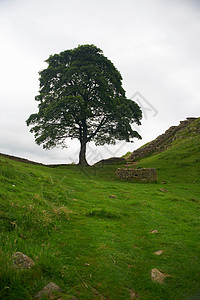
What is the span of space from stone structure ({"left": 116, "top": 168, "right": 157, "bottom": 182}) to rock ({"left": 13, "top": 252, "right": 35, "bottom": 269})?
60.7 feet

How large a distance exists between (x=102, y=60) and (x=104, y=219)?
30.5 metres

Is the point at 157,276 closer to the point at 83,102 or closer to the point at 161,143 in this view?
the point at 83,102

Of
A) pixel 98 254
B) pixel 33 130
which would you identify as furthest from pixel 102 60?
pixel 98 254

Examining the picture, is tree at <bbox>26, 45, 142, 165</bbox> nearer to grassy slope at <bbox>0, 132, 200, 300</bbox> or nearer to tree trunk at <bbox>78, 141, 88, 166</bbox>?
tree trunk at <bbox>78, 141, 88, 166</bbox>

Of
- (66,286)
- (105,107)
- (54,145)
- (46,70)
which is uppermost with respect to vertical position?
(46,70)

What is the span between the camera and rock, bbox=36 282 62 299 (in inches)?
124

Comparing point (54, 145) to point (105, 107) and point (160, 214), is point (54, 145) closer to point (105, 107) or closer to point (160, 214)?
point (105, 107)

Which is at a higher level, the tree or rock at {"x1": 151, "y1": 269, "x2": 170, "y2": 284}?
the tree

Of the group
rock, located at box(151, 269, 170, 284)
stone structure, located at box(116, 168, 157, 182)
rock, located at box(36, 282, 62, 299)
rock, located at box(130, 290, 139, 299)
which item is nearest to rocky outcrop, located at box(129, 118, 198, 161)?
stone structure, located at box(116, 168, 157, 182)

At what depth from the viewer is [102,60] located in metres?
32.6

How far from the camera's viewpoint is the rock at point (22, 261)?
362 cm

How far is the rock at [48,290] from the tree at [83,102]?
26.4 m

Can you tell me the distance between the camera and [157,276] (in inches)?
165

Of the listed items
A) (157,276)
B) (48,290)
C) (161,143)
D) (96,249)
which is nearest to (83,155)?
(161,143)
